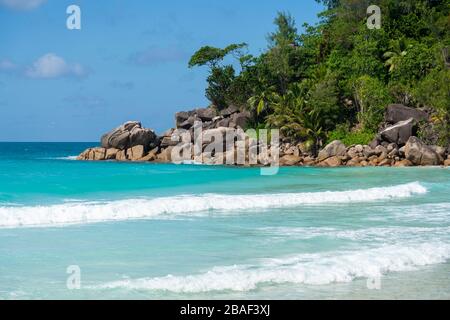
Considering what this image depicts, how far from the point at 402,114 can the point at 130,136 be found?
77.6 ft

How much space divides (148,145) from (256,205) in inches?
1465

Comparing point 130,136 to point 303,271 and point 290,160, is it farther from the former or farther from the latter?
point 303,271

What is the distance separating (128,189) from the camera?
25016 millimetres

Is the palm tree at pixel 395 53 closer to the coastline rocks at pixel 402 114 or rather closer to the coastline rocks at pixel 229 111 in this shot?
the coastline rocks at pixel 402 114

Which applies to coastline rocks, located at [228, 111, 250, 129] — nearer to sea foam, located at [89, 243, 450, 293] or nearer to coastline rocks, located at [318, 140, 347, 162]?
coastline rocks, located at [318, 140, 347, 162]

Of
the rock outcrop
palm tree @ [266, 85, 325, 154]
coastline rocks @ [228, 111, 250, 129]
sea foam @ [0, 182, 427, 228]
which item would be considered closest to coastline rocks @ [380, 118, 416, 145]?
the rock outcrop

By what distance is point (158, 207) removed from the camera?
58.3ft

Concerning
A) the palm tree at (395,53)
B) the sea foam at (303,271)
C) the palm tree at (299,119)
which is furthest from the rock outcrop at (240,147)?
the sea foam at (303,271)

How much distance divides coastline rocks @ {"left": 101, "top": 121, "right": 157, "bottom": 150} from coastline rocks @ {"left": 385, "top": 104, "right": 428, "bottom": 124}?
21.3m

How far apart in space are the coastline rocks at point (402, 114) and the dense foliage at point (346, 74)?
92 centimetres

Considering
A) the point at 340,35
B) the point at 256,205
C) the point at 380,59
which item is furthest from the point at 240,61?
the point at 256,205

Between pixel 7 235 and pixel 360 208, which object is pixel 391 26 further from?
pixel 7 235

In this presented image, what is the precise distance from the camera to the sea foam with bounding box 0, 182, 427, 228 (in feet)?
51.8

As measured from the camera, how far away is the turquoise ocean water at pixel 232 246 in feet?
27.7
